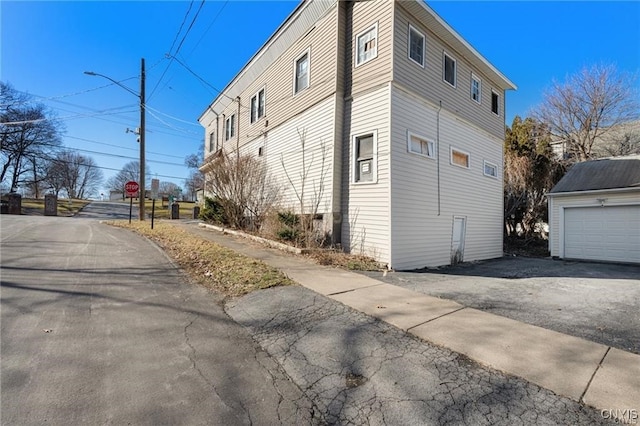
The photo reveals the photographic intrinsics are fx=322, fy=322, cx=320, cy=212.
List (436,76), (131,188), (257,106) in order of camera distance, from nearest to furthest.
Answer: (436,76)
(257,106)
(131,188)

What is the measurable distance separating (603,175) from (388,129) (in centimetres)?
1073

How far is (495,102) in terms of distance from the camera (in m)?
14.1

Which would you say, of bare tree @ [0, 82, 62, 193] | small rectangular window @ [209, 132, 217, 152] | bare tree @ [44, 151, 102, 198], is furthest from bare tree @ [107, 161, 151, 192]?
small rectangular window @ [209, 132, 217, 152]

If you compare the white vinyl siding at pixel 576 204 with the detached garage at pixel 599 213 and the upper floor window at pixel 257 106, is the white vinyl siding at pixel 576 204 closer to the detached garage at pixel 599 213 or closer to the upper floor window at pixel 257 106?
the detached garage at pixel 599 213

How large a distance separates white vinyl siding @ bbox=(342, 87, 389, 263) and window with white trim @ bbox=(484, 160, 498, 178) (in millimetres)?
6547

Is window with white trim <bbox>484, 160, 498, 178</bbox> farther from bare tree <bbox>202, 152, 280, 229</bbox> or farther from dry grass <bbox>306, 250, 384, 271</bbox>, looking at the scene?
bare tree <bbox>202, 152, 280, 229</bbox>

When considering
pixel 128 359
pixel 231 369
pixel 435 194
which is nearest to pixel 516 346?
pixel 231 369

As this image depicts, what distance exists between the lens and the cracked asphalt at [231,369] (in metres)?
2.45

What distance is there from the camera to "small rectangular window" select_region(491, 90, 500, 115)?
546 inches

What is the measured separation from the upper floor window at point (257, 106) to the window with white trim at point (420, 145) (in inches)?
299

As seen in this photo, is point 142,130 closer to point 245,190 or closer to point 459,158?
point 245,190

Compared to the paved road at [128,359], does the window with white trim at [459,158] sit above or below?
above

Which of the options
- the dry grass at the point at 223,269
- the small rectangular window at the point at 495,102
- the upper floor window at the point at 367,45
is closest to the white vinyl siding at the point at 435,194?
the small rectangular window at the point at 495,102

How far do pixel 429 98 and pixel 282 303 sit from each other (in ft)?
27.1
